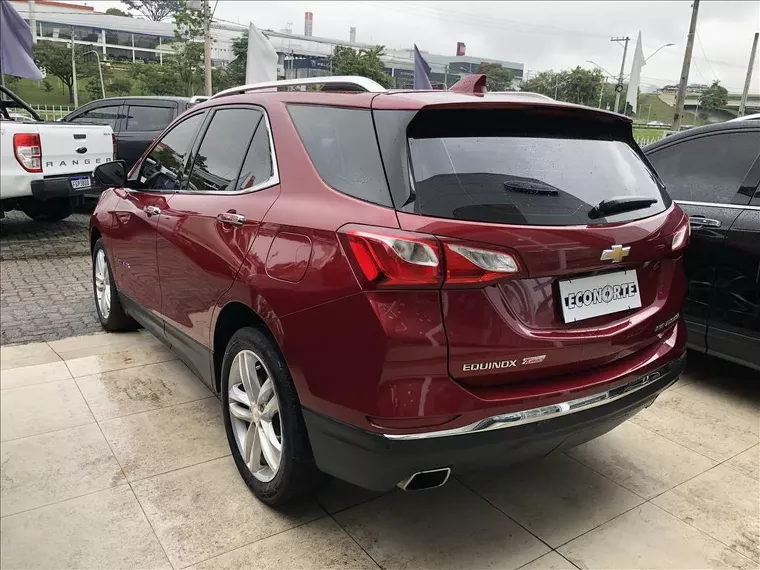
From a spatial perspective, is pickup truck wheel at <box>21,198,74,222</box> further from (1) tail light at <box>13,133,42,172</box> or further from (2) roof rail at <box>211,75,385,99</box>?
(2) roof rail at <box>211,75,385,99</box>

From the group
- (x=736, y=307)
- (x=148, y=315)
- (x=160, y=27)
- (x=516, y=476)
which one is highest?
(x=160, y=27)

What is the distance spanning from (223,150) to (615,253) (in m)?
1.90

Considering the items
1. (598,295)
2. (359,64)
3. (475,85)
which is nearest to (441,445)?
(598,295)

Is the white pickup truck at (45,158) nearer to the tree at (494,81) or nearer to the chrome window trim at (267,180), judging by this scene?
the tree at (494,81)

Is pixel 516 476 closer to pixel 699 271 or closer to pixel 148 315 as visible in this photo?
pixel 699 271

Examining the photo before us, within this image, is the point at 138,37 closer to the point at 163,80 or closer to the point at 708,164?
the point at 163,80

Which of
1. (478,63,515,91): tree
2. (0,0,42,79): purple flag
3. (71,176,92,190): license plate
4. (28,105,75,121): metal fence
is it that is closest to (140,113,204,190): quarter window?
(478,63,515,91): tree

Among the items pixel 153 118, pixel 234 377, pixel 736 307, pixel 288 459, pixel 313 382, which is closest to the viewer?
pixel 313 382

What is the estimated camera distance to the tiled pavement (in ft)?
7.68

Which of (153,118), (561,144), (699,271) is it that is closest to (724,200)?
(699,271)

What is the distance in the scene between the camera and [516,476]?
291cm

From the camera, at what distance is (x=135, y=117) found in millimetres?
10039

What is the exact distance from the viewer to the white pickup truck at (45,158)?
6.88m

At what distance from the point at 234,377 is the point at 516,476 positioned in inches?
54.3
